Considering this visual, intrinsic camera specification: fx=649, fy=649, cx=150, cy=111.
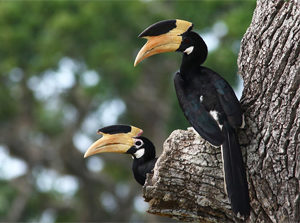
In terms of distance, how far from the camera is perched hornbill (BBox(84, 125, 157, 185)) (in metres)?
3.36

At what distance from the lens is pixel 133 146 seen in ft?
11.5

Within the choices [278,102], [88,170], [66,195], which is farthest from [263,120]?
[66,195]

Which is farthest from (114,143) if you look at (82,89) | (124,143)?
(82,89)

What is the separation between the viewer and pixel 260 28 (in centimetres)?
293

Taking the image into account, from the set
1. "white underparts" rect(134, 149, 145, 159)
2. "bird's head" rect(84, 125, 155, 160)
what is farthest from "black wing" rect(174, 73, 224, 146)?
"white underparts" rect(134, 149, 145, 159)

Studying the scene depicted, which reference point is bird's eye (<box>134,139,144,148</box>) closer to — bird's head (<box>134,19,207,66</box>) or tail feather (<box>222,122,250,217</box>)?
bird's head (<box>134,19,207,66</box>)

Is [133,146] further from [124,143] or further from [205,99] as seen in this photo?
[205,99]

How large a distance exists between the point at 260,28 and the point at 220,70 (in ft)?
16.9

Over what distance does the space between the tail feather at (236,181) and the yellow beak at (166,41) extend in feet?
1.94

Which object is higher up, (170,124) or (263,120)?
(170,124)

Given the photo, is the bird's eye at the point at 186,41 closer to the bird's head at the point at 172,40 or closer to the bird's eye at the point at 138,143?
the bird's head at the point at 172,40

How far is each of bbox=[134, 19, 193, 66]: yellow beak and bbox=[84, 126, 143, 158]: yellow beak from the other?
A: 21.8 inches

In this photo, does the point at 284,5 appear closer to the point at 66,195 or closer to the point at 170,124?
the point at 170,124

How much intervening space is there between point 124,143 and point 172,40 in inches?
28.3
